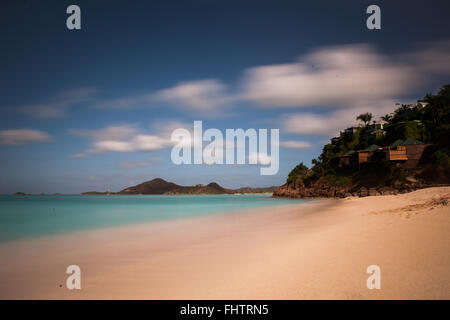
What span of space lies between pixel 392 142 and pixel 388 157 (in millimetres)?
12104

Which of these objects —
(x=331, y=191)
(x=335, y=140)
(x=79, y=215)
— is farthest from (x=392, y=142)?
(x=79, y=215)

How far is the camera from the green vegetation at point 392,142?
37.1 meters

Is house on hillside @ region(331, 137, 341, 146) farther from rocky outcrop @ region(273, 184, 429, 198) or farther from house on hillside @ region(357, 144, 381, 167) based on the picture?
house on hillside @ region(357, 144, 381, 167)

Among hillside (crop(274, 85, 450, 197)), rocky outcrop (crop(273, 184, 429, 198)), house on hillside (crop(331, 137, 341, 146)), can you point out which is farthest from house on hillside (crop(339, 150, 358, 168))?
house on hillside (crop(331, 137, 341, 146))

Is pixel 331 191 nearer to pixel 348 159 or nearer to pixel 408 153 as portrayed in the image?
pixel 348 159

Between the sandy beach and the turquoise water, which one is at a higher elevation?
the sandy beach

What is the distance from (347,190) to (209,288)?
5197 centimetres

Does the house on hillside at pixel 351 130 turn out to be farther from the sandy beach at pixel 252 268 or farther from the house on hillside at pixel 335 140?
the sandy beach at pixel 252 268

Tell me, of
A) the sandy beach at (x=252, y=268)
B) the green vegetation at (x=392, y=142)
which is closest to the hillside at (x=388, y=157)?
the green vegetation at (x=392, y=142)

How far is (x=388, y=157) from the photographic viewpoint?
4131 cm

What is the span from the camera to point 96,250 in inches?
315

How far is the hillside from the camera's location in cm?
3672

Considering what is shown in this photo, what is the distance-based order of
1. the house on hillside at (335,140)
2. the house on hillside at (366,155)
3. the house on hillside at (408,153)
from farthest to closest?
1. the house on hillside at (335,140)
2. the house on hillside at (366,155)
3. the house on hillside at (408,153)
